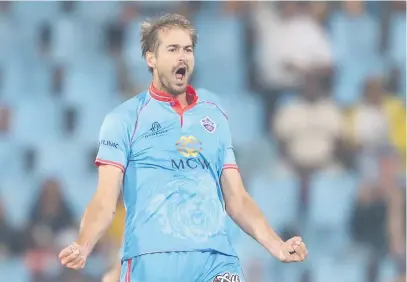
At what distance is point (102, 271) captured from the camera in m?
9.86

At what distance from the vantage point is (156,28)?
16.5 feet

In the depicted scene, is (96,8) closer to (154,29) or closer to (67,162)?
(67,162)

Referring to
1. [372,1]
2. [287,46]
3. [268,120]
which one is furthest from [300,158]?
[372,1]

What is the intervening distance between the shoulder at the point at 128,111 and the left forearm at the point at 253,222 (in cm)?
69

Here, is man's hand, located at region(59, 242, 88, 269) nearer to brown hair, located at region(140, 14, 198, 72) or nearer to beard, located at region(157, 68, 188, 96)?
beard, located at region(157, 68, 188, 96)

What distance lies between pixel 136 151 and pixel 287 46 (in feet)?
22.2

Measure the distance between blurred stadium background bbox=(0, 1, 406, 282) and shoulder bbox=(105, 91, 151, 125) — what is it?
5196 millimetres

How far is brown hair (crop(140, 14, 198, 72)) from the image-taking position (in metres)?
4.99

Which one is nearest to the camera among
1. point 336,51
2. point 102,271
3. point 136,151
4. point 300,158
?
point 136,151

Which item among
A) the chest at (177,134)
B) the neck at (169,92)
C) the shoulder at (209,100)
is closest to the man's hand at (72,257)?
the chest at (177,134)

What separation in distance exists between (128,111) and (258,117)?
617 centimetres

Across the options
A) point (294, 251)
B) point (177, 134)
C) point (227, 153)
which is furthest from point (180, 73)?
point (294, 251)

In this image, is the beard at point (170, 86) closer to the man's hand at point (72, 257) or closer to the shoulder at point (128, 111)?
the shoulder at point (128, 111)

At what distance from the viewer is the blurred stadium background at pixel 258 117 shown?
33.4 ft
